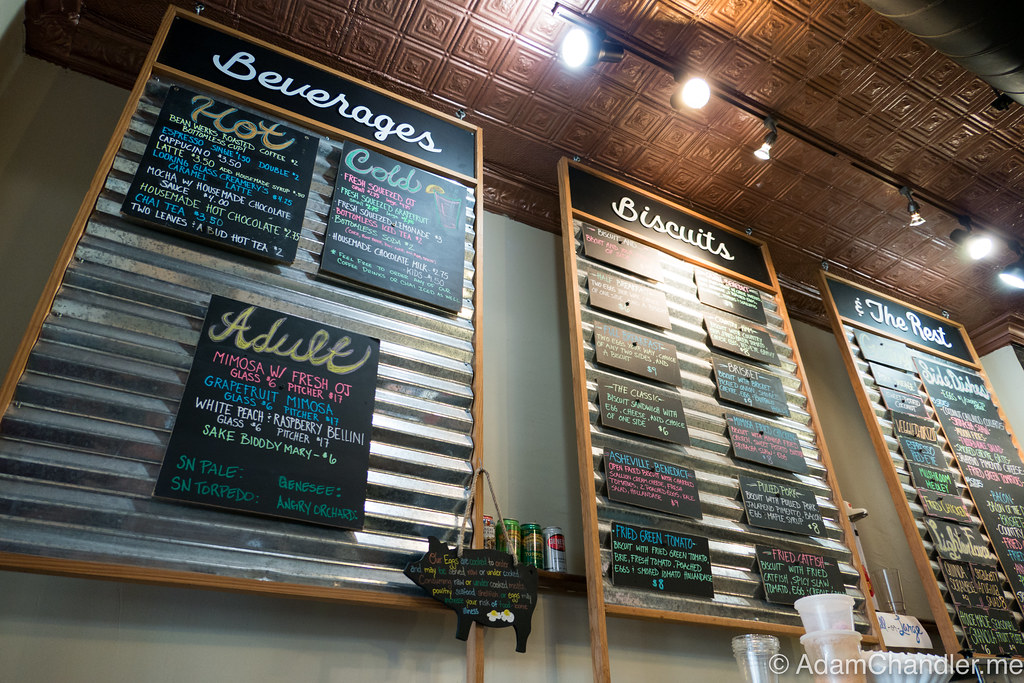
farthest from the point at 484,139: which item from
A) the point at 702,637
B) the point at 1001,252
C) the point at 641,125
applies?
the point at 1001,252

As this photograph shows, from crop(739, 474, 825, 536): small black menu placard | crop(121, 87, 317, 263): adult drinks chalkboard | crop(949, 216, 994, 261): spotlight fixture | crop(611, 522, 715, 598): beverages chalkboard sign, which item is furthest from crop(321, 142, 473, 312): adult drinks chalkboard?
crop(949, 216, 994, 261): spotlight fixture

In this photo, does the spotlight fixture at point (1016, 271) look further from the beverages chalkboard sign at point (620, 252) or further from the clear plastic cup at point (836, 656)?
the clear plastic cup at point (836, 656)

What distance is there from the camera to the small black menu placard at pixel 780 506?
371cm

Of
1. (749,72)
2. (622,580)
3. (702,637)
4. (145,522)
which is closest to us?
(145,522)

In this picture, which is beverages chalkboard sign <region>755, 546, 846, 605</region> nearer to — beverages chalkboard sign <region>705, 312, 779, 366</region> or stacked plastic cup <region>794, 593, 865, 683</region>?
beverages chalkboard sign <region>705, 312, 779, 366</region>

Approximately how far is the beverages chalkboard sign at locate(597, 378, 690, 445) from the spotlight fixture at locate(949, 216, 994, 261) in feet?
9.68

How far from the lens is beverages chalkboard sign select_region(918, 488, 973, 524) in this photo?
4395 mm

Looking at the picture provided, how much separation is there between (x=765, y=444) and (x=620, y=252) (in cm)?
146

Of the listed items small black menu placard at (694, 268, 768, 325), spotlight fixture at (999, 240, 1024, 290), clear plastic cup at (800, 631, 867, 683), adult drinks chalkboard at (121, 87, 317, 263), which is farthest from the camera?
spotlight fixture at (999, 240, 1024, 290)

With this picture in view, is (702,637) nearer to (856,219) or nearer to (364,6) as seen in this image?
(856,219)

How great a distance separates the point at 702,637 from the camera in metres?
3.51

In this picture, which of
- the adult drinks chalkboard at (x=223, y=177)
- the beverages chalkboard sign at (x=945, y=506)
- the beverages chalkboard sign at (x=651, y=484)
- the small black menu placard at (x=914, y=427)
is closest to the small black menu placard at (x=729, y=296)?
the small black menu placard at (x=914, y=427)

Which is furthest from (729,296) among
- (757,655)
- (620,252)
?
(757,655)

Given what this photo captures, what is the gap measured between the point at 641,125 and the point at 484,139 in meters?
1.03
